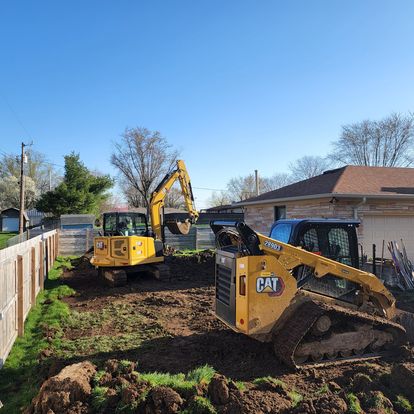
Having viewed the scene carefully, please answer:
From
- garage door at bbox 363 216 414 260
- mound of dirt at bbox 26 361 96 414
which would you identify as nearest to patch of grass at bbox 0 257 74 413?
mound of dirt at bbox 26 361 96 414

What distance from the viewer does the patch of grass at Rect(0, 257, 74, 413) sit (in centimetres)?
502

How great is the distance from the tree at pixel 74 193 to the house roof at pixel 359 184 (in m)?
24.3

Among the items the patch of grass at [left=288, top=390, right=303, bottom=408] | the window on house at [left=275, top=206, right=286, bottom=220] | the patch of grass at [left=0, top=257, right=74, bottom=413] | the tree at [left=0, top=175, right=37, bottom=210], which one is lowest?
the patch of grass at [left=0, top=257, right=74, bottom=413]

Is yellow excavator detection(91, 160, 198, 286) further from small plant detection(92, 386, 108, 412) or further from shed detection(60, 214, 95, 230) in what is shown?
shed detection(60, 214, 95, 230)

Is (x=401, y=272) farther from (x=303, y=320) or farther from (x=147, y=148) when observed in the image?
(x=147, y=148)

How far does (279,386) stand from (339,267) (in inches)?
80.8

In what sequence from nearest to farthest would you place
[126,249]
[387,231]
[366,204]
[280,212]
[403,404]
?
[403,404], [126,249], [366,204], [387,231], [280,212]

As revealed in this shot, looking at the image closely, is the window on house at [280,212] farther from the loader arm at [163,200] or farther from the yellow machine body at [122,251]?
the yellow machine body at [122,251]

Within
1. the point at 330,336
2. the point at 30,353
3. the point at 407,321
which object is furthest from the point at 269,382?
the point at 30,353

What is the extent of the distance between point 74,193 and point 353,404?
36.7 metres

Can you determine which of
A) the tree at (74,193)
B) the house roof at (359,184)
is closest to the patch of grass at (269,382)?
the house roof at (359,184)

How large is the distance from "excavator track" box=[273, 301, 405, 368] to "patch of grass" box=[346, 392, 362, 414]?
0.95m

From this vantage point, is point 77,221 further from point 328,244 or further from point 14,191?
point 14,191

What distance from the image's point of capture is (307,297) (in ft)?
19.2
